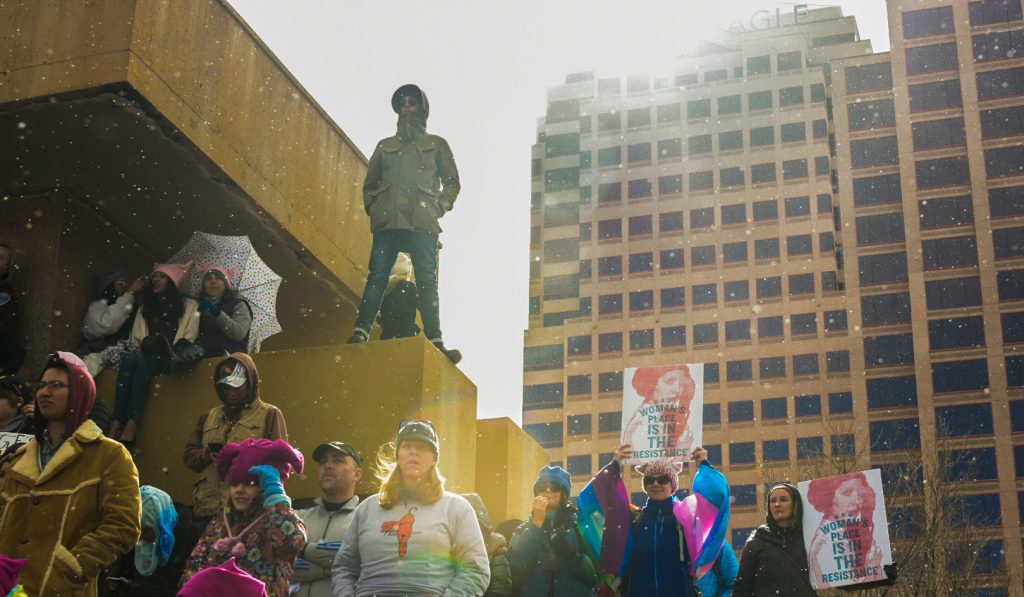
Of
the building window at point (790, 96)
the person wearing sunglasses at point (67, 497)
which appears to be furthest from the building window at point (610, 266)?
the person wearing sunglasses at point (67, 497)

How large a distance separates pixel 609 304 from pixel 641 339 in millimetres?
3926

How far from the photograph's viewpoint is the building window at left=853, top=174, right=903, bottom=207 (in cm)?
7500

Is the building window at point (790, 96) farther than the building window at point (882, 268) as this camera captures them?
Yes

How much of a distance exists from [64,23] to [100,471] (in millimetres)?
6009

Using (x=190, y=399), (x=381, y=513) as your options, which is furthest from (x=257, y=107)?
(x=381, y=513)

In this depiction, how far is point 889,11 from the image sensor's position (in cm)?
7675

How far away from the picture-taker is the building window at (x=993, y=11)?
2921 inches

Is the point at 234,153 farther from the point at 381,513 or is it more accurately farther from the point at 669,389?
the point at 381,513

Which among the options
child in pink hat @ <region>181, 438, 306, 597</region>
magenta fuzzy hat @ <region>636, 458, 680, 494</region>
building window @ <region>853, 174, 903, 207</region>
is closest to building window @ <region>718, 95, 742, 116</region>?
building window @ <region>853, 174, 903, 207</region>

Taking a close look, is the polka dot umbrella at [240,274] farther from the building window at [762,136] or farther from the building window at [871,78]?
the building window at [762,136]

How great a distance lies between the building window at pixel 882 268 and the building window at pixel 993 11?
14887 mm

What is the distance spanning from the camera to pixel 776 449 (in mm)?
75625

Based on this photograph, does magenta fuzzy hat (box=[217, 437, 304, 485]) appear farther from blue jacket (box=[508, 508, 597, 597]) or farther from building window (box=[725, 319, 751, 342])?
building window (box=[725, 319, 751, 342])

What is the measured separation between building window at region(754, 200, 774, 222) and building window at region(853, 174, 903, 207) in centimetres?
706
